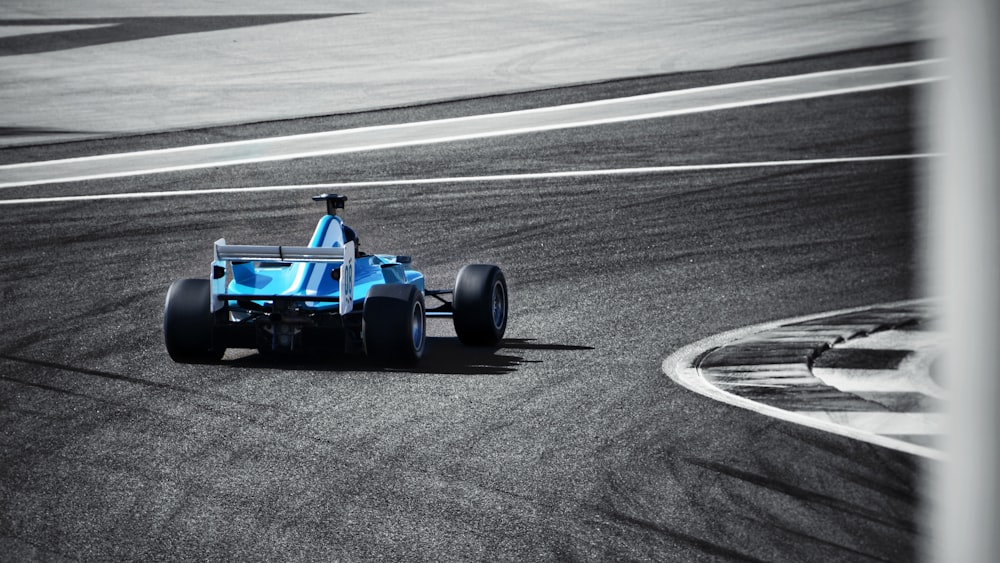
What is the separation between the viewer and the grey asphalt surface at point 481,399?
493 centimetres

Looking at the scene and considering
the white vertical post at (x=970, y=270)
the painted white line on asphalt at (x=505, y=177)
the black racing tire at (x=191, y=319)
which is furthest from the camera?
the painted white line on asphalt at (x=505, y=177)

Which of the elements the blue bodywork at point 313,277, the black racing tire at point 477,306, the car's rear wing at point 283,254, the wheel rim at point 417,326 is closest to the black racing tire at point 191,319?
the blue bodywork at point 313,277

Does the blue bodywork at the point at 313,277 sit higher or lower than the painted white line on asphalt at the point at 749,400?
higher

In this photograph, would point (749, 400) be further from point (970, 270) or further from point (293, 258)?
point (970, 270)

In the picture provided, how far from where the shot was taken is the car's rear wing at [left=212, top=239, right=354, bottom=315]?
767cm

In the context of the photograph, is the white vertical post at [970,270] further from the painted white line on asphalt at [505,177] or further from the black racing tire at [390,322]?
the painted white line on asphalt at [505,177]

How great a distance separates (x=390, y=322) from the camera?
7645 mm

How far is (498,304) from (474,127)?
34.0ft

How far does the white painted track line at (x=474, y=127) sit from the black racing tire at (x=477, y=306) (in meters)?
9.30

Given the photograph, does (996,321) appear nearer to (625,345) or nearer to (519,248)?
(625,345)

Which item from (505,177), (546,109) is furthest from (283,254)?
(546,109)

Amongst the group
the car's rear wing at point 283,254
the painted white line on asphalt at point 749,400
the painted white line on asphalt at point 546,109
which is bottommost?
the painted white line on asphalt at point 749,400

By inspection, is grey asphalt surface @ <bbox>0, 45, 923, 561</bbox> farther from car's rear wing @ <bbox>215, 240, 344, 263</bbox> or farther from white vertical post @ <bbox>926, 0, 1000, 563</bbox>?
white vertical post @ <bbox>926, 0, 1000, 563</bbox>

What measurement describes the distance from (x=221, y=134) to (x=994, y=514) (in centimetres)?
1889
